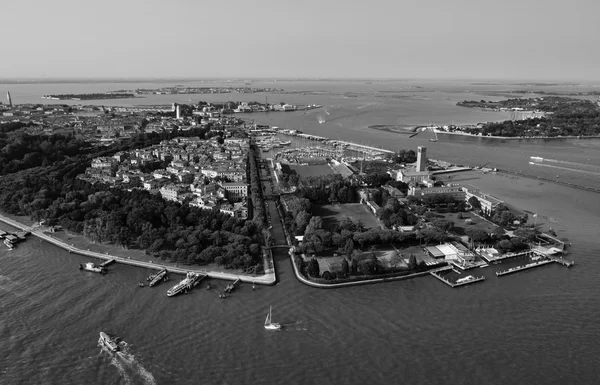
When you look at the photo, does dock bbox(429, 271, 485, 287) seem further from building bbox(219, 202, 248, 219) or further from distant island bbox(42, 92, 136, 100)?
distant island bbox(42, 92, 136, 100)

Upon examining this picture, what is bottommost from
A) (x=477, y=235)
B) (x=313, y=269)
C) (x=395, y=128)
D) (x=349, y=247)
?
(x=313, y=269)

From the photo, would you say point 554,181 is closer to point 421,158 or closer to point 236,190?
point 421,158

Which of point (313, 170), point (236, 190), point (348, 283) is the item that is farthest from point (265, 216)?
point (313, 170)

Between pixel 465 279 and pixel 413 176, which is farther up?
pixel 413 176

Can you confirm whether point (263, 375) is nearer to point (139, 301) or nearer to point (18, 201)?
point (139, 301)

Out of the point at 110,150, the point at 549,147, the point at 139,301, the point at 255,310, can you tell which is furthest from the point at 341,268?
the point at 549,147

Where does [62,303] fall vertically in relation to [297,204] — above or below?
below

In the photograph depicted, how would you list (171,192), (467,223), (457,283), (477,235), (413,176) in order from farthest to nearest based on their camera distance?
(413,176) → (171,192) → (467,223) → (477,235) → (457,283)
